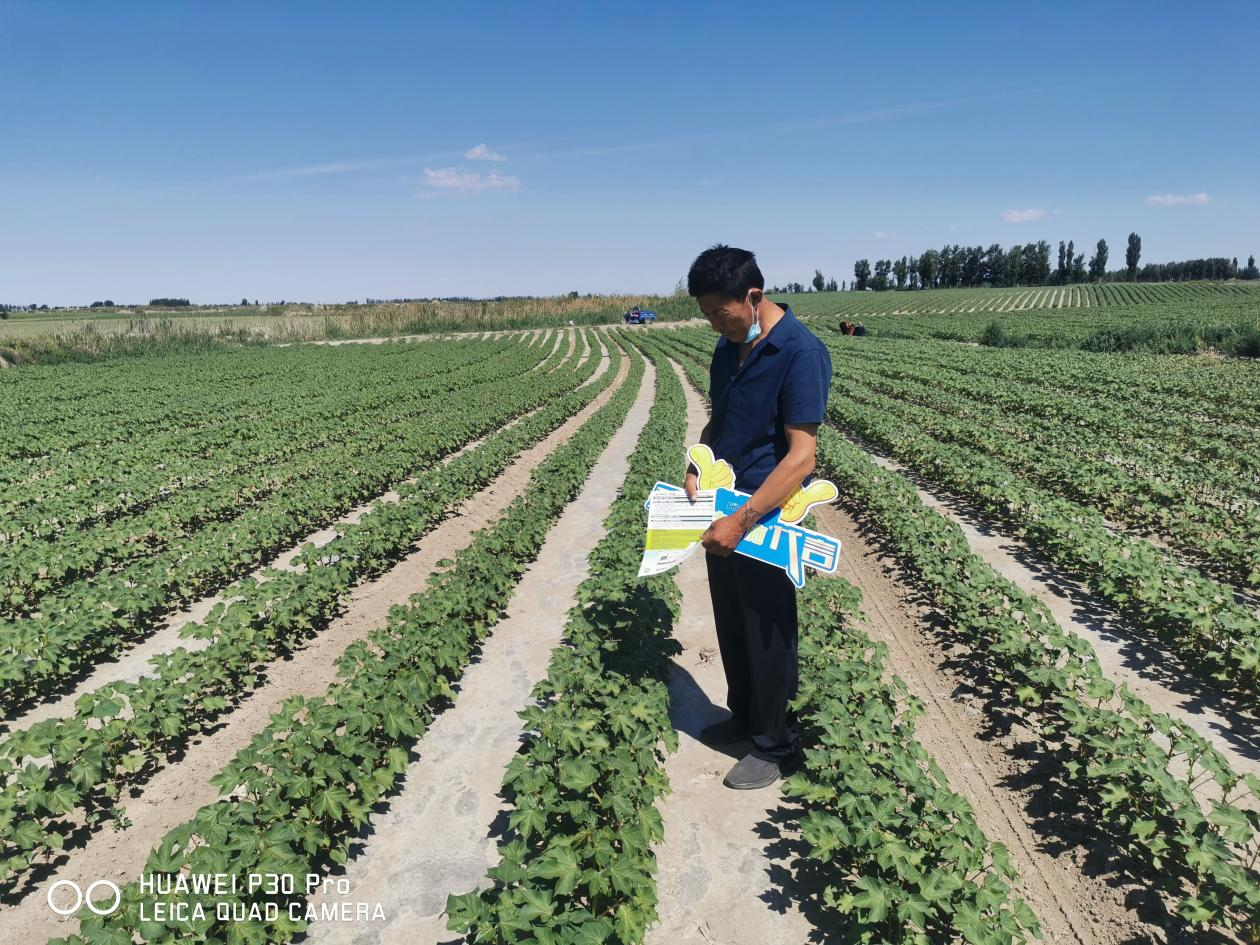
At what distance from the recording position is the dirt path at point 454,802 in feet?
9.50

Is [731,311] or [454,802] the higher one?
[731,311]

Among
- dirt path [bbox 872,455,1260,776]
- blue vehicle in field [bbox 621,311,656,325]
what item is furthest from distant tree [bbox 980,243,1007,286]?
dirt path [bbox 872,455,1260,776]

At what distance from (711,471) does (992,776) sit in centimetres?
256

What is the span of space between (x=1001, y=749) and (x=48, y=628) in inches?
262

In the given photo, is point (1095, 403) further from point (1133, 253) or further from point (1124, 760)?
point (1133, 253)

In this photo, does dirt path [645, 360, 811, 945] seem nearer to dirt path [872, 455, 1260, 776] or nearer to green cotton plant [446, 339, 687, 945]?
green cotton plant [446, 339, 687, 945]

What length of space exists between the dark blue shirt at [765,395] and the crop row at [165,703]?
3.71 meters

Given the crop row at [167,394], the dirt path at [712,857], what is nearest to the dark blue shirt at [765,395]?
the dirt path at [712,857]

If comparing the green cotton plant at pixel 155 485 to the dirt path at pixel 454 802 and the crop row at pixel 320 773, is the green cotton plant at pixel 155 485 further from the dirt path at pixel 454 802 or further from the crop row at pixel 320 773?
the dirt path at pixel 454 802

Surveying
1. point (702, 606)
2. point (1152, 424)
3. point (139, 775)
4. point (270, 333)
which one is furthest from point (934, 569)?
point (270, 333)

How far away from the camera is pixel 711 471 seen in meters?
2.99

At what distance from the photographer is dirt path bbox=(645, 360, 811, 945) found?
108 inches

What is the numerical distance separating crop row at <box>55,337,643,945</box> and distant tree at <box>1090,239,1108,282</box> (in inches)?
5852

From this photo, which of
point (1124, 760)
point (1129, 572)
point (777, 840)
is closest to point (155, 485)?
point (777, 840)
